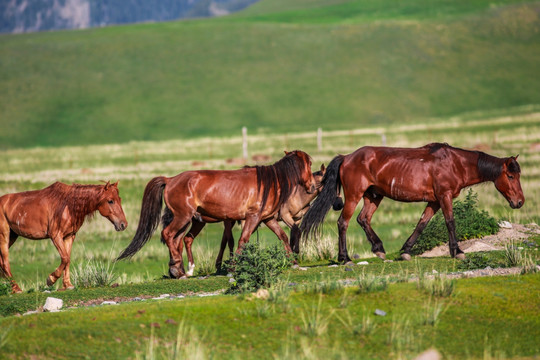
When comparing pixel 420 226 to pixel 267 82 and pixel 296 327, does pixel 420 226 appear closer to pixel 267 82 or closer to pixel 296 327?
pixel 296 327

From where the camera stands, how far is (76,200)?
14.6m

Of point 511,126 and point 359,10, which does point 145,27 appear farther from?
point 511,126

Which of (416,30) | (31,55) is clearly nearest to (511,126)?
(416,30)

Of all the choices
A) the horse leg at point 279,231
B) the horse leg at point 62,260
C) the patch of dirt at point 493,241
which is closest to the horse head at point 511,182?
the patch of dirt at point 493,241

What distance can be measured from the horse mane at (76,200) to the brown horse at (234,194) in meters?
1.16

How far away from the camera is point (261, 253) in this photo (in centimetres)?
1263

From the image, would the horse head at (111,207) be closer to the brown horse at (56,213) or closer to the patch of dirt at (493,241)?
the brown horse at (56,213)

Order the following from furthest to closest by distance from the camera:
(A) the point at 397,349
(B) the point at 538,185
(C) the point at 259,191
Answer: (B) the point at 538,185
(C) the point at 259,191
(A) the point at 397,349

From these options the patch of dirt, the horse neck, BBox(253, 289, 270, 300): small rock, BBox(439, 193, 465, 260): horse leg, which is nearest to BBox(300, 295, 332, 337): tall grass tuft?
BBox(253, 289, 270, 300): small rock

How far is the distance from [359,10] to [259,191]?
425 ft

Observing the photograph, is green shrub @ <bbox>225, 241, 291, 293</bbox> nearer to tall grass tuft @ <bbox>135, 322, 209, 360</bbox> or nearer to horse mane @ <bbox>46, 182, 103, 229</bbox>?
tall grass tuft @ <bbox>135, 322, 209, 360</bbox>

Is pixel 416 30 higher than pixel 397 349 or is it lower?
higher

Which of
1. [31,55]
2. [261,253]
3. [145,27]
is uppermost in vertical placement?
[145,27]

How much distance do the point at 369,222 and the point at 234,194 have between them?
10.1 feet
